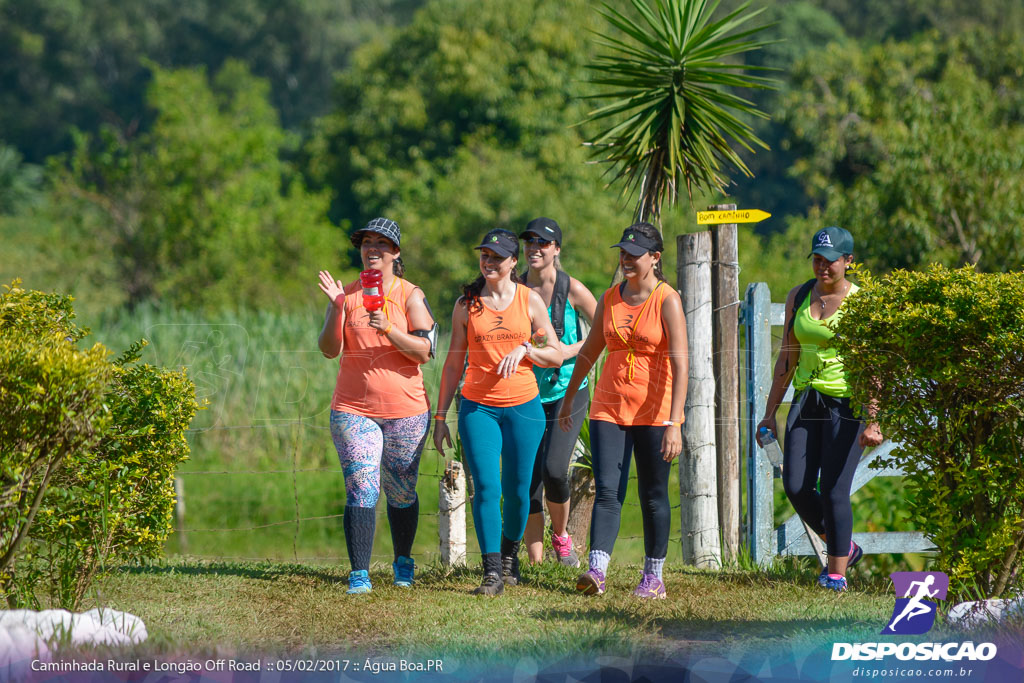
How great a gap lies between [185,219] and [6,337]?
1937 centimetres

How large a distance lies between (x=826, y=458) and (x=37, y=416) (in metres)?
4.05

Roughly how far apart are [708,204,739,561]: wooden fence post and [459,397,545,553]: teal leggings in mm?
1629

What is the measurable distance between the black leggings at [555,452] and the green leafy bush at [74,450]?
2034 millimetres

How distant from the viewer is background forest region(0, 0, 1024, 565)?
15.2 m

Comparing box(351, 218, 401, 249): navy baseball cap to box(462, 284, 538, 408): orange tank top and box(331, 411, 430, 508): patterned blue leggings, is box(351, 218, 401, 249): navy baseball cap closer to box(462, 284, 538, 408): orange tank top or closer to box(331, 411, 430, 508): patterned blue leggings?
box(462, 284, 538, 408): orange tank top

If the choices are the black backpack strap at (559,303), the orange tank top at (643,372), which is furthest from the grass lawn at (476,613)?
the black backpack strap at (559,303)

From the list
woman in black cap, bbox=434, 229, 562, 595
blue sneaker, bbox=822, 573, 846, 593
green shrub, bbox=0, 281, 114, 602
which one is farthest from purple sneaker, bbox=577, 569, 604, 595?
green shrub, bbox=0, 281, 114, 602

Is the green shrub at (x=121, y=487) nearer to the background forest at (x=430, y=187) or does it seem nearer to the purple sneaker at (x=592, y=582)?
the purple sneaker at (x=592, y=582)

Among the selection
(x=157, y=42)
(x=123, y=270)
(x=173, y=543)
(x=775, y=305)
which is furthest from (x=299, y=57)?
(x=775, y=305)

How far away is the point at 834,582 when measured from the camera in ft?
19.5

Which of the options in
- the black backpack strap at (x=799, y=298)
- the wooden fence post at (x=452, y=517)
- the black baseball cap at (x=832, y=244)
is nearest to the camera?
the black baseball cap at (x=832, y=244)

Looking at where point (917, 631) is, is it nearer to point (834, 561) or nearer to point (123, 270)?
point (834, 561)

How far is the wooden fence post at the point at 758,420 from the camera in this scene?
22.2 feet

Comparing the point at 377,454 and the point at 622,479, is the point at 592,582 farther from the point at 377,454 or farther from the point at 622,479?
the point at 377,454
